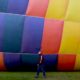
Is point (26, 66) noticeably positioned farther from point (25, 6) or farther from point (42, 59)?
point (25, 6)

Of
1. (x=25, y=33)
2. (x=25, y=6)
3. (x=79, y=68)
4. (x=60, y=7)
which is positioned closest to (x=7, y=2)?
(x=25, y=6)

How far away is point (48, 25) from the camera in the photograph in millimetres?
5773

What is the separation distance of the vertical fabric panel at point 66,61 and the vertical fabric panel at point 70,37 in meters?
0.11

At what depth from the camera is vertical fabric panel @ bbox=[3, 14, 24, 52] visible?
560cm

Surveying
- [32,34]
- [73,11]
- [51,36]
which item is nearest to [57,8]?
[73,11]

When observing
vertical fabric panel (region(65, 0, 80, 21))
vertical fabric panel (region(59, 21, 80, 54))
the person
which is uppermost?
vertical fabric panel (region(65, 0, 80, 21))

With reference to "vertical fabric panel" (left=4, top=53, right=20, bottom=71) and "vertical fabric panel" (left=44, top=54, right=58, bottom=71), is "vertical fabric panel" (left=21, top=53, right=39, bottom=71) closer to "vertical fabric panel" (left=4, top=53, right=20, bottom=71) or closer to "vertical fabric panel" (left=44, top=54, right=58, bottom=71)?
"vertical fabric panel" (left=4, top=53, right=20, bottom=71)

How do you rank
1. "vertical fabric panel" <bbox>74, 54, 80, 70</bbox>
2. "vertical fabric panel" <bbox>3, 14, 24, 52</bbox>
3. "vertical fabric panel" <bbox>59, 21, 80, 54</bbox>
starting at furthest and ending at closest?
"vertical fabric panel" <bbox>74, 54, 80, 70</bbox>
"vertical fabric panel" <bbox>59, 21, 80, 54</bbox>
"vertical fabric panel" <bbox>3, 14, 24, 52</bbox>

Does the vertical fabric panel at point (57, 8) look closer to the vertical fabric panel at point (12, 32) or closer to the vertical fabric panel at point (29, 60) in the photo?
the vertical fabric panel at point (12, 32)

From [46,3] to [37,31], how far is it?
0.63m

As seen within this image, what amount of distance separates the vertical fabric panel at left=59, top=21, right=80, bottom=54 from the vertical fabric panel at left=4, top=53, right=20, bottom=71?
977 millimetres

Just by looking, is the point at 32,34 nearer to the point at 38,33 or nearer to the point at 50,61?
the point at 38,33

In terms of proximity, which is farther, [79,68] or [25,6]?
[79,68]

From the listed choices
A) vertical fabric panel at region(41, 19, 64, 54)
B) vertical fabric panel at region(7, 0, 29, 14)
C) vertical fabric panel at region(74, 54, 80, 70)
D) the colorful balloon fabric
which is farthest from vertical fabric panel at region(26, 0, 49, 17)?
vertical fabric panel at region(74, 54, 80, 70)
